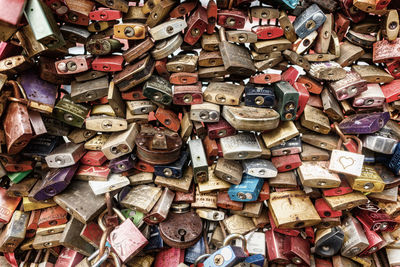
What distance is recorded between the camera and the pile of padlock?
7.06 feet

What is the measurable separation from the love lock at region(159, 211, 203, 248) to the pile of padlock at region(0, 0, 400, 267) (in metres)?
0.01

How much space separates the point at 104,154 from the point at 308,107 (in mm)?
1553

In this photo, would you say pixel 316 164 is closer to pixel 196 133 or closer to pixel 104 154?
pixel 196 133

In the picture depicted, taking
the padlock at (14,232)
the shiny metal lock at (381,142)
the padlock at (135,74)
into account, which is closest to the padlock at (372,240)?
the shiny metal lock at (381,142)

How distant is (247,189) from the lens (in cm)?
231

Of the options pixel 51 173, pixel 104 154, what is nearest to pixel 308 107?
pixel 104 154

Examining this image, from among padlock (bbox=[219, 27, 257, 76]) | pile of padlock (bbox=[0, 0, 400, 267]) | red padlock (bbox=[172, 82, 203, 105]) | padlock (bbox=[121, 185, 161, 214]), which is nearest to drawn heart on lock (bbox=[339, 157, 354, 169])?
pile of padlock (bbox=[0, 0, 400, 267])

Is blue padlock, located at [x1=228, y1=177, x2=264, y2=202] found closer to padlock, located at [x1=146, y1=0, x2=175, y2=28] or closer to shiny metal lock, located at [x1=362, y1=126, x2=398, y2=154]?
shiny metal lock, located at [x1=362, y1=126, x2=398, y2=154]

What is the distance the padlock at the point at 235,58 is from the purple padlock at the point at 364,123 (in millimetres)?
810

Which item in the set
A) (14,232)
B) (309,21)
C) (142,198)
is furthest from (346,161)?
(14,232)

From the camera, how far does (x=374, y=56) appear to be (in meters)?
2.29

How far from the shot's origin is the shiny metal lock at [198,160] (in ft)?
7.44

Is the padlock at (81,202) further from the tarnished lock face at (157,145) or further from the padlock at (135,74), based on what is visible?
the padlock at (135,74)

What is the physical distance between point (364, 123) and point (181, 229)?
155 centimetres
